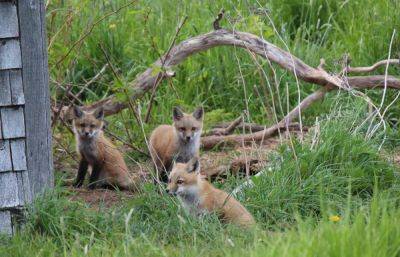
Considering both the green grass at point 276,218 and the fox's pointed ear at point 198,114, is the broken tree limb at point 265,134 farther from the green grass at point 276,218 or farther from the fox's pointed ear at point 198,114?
the green grass at point 276,218

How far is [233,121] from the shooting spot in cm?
1021

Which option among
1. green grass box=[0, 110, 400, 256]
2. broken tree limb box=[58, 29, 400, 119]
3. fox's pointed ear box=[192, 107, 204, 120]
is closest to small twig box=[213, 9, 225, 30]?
broken tree limb box=[58, 29, 400, 119]

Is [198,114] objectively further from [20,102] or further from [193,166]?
[20,102]

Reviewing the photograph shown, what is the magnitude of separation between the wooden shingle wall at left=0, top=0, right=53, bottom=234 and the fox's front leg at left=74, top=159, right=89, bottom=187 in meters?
1.48

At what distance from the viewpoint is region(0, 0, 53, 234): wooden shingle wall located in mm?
6989

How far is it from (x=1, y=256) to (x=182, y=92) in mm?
4909

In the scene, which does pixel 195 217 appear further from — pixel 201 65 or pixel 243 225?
pixel 201 65

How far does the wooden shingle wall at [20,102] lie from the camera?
22.9 feet

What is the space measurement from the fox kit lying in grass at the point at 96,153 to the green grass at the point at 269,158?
33 centimetres

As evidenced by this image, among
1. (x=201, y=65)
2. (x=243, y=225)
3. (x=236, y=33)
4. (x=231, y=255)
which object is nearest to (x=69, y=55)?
(x=236, y=33)

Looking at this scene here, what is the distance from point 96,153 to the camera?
29.2 feet

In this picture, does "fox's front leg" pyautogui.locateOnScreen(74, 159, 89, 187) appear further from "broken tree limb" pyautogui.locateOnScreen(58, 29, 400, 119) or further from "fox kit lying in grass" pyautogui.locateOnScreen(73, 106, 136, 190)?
"broken tree limb" pyautogui.locateOnScreen(58, 29, 400, 119)

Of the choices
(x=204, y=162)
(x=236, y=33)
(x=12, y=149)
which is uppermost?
(x=236, y=33)

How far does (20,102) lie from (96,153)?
1940 millimetres
